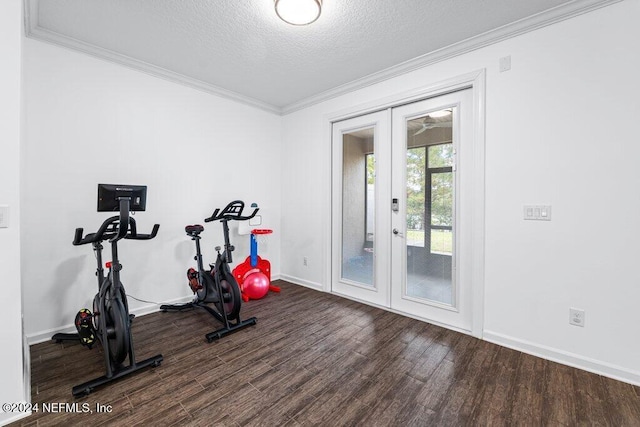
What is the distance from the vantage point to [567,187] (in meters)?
2.21

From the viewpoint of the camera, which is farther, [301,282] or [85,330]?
[301,282]

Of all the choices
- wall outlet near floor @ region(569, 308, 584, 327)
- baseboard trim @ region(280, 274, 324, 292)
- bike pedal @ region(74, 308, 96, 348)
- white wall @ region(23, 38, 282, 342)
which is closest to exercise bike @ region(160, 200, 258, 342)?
white wall @ region(23, 38, 282, 342)

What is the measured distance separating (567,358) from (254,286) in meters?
3.16

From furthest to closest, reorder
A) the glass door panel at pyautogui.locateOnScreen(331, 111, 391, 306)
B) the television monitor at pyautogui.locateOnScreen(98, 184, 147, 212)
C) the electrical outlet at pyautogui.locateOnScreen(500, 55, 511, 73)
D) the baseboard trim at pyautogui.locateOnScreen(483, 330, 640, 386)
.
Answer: the glass door panel at pyautogui.locateOnScreen(331, 111, 391, 306) < the electrical outlet at pyautogui.locateOnScreen(500, 55, 511, 73) < the television monitor at pyautogui.locateOnScreen(98, 184, 147, 212) < the baseboard trim at pyautogui.locateOnScreen(483, 330, 640, 386)

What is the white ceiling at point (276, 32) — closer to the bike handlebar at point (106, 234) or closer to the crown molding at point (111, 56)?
the crown molding at point (111, 56)

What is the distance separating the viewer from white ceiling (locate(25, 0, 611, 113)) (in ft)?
7.27

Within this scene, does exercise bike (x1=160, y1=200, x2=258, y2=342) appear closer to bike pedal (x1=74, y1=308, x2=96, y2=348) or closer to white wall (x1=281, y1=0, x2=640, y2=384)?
bike pedal (x1=74, y1=308, x2=96, y2=348)

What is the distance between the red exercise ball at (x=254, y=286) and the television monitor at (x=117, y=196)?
170 cm

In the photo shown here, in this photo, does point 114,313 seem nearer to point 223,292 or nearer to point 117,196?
point 117,196

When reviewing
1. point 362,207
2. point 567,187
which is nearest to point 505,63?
point 567,187

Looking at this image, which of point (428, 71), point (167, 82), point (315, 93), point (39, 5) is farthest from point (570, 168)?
point (39, 5)

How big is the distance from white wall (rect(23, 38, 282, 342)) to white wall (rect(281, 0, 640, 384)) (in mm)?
2967

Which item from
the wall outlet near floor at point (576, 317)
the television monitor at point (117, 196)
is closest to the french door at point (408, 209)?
the wall outlet near floor at point (576, 317)

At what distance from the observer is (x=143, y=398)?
1820 mm
